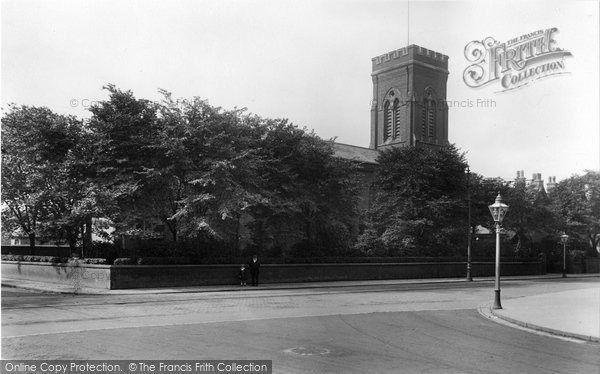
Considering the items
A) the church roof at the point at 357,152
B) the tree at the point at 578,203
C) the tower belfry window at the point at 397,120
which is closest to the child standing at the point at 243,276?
the church roof at the point at 357,152

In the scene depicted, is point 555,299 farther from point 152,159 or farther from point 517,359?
point 152,159

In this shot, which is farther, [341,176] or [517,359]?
[341,176]

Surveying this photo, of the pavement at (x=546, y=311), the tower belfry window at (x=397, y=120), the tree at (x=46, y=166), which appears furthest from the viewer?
the tower belfry window at (x=397, y=120)

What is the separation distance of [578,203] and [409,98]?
20.7 metres

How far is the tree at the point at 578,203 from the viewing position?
172 ft

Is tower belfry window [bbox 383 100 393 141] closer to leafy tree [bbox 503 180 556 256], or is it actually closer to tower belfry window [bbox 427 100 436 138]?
tower belfry window [bbox 427 100 436 138]

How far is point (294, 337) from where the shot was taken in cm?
1145

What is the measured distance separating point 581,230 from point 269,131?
38710mm

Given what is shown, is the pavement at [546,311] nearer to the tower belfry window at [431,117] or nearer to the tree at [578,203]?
the tree at [578,203]

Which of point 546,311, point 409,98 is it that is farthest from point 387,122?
point 546,311

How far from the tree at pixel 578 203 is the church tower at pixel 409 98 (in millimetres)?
14507

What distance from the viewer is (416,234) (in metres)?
39.1

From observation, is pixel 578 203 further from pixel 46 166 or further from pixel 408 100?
pixel 46 166

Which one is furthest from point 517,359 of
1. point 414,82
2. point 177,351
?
point 414,82
